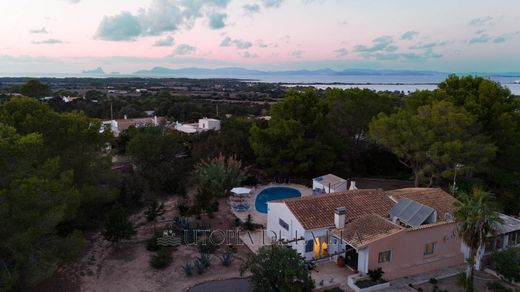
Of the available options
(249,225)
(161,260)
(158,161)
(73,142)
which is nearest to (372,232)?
(249,225)

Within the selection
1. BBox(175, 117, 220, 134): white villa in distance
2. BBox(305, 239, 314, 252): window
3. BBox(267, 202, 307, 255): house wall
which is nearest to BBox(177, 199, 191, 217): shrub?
BBox(267, 202, 307, 255): house wall

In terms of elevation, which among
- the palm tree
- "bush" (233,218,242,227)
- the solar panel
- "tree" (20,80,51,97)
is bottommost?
"bush" (233,218,242,227)

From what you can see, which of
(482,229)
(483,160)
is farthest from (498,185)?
(482,229)

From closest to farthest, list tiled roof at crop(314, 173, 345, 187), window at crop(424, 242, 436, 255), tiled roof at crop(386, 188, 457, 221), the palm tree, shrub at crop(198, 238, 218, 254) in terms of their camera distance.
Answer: the palm tree
window at crop(424, 242, 436, 255)
shrub at crop(198, 238, 218, 254)
tiled roof at crop(386, 188, 457, 221)
tiled roof at crop(314, 173, 345, 187)

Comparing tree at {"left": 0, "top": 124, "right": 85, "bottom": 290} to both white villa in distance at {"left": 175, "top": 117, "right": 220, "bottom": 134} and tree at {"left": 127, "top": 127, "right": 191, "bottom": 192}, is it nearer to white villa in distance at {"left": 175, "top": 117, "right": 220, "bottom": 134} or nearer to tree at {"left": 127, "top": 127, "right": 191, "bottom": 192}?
tree at {"left": 127, "top": 127, "right": 191, "bottom": 192}

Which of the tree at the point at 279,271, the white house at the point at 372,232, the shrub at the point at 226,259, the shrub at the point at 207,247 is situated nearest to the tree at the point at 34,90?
the shrub at the point at 207,247
